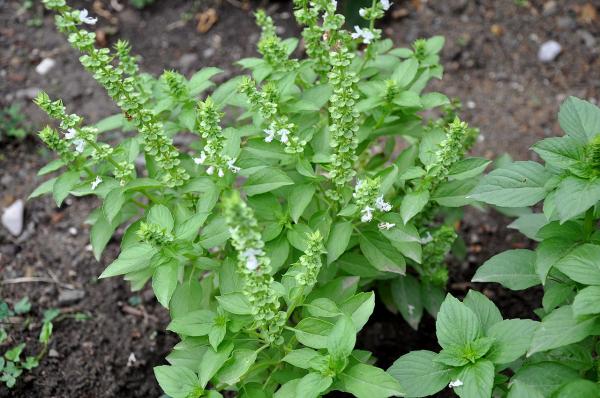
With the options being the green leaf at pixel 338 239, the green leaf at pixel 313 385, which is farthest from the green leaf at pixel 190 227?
the green leaf at pixel 313 385

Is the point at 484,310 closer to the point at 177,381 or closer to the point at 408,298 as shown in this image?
the point at 408,298

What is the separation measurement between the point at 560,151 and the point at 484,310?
0.72m

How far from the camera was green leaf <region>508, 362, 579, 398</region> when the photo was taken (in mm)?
2412

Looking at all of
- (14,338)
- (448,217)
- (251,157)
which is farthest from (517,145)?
(14,338)

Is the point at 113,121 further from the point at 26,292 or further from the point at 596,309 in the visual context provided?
the point at 596,309

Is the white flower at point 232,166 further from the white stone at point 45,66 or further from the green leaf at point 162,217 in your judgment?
the white stone at point 45,66

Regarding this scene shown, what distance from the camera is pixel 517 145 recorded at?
186 inches

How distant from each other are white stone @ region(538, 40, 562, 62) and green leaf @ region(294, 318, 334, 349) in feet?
12.1

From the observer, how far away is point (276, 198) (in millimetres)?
2955

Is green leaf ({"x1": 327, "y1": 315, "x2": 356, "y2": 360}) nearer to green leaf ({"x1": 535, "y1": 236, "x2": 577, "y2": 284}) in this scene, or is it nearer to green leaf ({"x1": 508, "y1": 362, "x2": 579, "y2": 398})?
green leaf ({"x1": 508, "y1": 362, "x2": 579, "y2": 398})

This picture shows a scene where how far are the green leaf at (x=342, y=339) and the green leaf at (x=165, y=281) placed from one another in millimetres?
652

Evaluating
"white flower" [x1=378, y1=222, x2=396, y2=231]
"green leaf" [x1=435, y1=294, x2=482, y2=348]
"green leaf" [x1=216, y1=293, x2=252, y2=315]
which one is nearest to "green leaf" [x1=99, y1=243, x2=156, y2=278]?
"green leaf" [x1=216, y1=293, x2=252, y2=315]

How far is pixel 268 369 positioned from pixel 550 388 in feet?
4.05

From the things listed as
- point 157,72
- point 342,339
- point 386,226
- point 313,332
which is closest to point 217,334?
point 313,332
